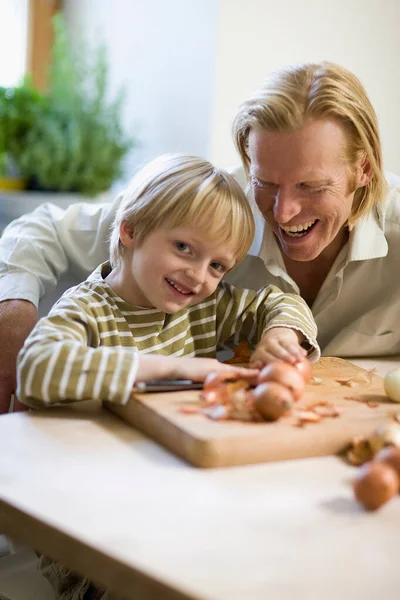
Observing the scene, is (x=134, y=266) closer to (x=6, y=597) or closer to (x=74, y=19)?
(x=6, y=597)

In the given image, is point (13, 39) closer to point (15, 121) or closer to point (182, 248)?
point (15, 121)

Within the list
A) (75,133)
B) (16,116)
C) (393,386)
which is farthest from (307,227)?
(16,116)

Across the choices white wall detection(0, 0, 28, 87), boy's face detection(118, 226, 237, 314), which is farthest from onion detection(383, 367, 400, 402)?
white wall detection(0, 0, 28, 87)

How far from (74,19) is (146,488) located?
2.61 meters

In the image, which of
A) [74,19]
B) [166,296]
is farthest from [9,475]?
[74,19]

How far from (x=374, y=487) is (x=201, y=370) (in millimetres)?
Result: 382

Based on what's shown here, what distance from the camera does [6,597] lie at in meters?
1.31

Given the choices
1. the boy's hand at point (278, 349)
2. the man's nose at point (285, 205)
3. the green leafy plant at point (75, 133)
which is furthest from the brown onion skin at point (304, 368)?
the green leafy plant at point (75, 133)

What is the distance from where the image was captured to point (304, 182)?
146 cm

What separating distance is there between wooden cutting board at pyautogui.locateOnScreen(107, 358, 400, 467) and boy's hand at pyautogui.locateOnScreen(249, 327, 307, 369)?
0.10m

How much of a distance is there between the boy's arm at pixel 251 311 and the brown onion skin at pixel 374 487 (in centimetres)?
59

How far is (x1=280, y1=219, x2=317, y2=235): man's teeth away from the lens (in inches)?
60.6

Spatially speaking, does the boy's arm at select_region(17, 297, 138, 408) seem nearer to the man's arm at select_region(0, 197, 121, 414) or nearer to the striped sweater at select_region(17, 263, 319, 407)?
the striped sweater at select_region(17, 263, 319, 407)

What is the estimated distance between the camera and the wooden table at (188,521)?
2.41 feet
